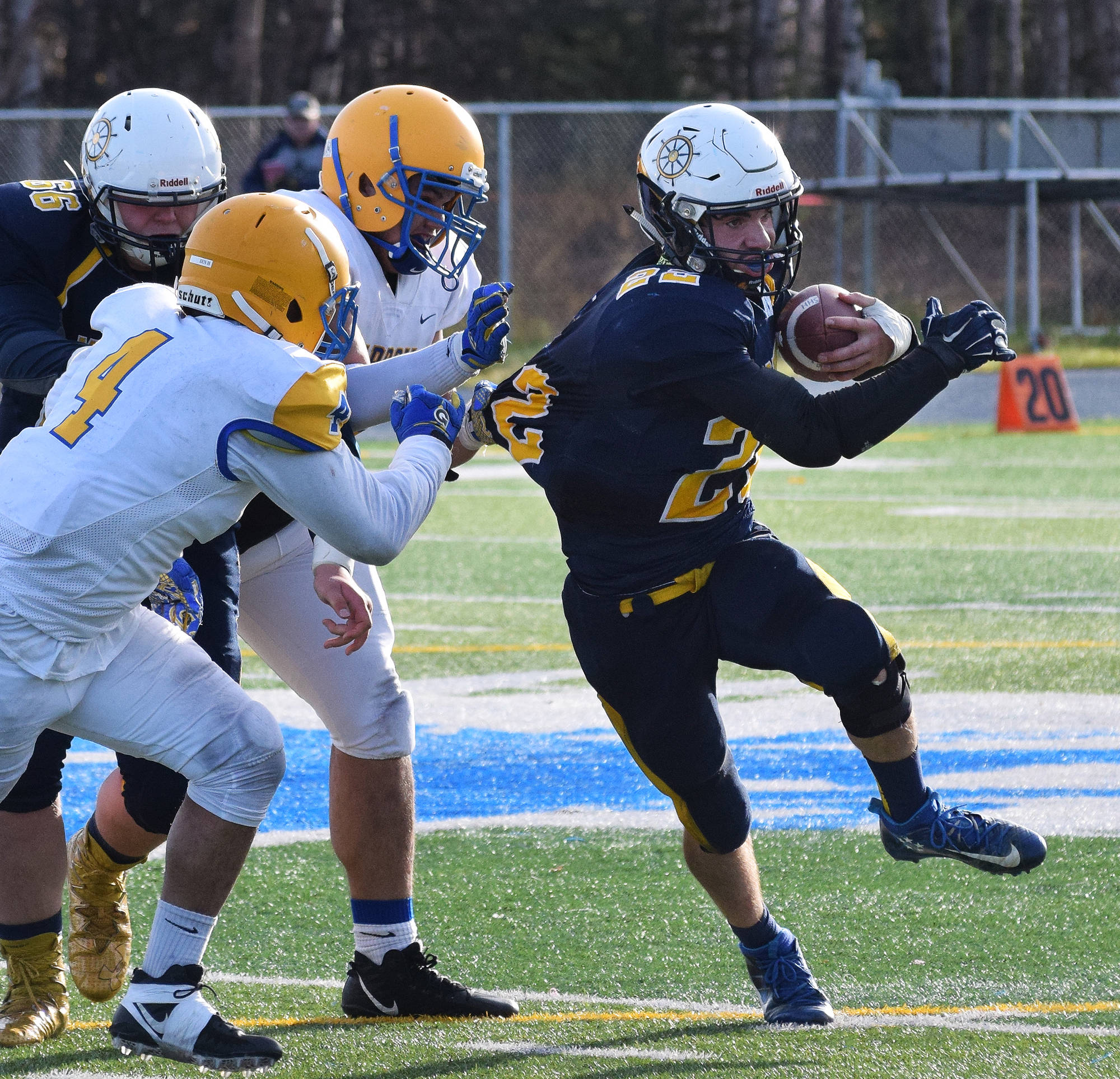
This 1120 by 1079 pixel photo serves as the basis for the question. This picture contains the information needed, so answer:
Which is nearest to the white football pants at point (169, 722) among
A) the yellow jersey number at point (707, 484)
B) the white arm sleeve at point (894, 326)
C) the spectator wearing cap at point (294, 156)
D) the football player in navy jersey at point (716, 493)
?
the football player in navy jersey at point (716, 493)

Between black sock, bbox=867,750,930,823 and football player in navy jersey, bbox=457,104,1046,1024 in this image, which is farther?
black sock, bbox=867,750,930,823

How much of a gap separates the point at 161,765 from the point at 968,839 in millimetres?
1585

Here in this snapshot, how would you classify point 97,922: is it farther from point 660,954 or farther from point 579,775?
point 579,775

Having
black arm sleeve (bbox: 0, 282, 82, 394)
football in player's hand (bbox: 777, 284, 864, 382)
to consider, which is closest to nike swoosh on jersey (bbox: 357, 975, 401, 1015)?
black arm sleeve (bbox: 0, 282, 82, 394)

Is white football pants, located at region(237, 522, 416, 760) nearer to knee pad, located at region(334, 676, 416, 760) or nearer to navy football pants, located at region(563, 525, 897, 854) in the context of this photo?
knee pad, located at region(334, 676, 416, 760)

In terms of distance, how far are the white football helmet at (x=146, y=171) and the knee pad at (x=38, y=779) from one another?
1034 mm

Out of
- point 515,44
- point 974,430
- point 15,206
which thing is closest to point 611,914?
point 15,206

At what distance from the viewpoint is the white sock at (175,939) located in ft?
11.1

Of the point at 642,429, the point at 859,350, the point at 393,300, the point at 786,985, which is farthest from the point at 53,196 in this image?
the point at 786,985

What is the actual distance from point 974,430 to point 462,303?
38.9ft

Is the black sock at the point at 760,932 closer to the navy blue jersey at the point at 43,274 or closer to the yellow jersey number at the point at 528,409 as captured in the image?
the yellow jersey number at the point at 528,409

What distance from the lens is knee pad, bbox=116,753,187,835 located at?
378 centimetres

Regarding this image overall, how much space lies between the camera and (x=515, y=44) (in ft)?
104

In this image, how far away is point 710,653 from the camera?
3.74 m
